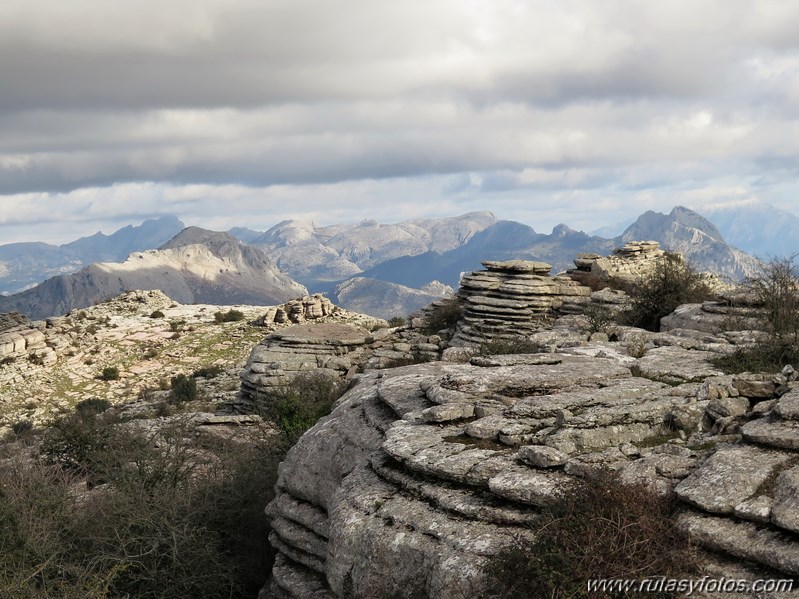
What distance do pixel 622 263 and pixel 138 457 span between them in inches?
1655

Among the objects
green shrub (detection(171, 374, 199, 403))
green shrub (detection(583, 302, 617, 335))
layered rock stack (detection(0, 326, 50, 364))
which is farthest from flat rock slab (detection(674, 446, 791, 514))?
layered rock stack (detection(0, 326, 50, 364))

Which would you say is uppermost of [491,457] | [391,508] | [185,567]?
[491,457]

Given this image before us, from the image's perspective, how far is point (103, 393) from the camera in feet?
163

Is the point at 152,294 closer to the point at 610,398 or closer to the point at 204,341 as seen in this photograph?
the point at 204,341

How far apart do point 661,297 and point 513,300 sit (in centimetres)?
816

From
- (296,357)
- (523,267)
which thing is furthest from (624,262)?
(296,357)

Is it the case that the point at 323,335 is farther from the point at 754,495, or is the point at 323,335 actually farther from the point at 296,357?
the point at 754,495

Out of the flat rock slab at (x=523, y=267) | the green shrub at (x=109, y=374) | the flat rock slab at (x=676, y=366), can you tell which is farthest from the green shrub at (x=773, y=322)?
the green shrub at (x=109, y=374)

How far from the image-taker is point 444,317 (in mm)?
44000

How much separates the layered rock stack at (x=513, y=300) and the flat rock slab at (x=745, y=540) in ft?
85.7

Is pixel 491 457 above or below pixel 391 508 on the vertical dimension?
above

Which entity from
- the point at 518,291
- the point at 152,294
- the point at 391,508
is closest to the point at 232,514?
the point at 391,508

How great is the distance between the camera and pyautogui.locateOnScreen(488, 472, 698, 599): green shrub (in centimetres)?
864

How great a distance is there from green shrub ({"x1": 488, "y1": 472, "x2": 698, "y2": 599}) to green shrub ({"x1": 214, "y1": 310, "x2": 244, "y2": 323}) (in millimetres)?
62122
